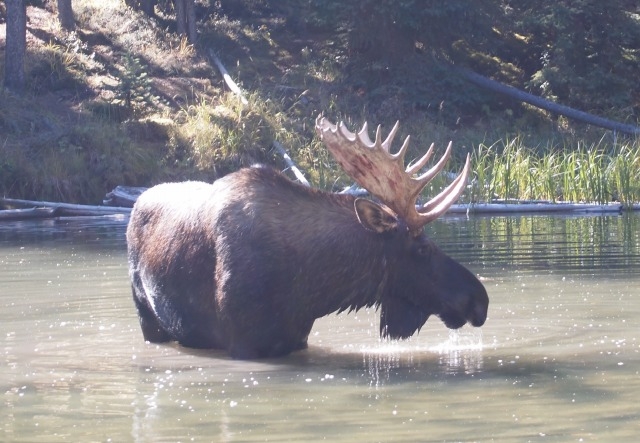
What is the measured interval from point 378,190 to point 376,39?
68.9ft

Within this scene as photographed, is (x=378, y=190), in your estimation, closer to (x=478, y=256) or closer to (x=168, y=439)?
(x=168, y=439)

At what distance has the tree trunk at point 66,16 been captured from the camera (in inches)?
1192

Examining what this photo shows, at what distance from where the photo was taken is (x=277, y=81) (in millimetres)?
30000

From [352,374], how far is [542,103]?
21826mm

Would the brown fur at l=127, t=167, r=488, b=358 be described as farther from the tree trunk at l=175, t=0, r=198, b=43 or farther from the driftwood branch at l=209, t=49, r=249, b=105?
the tree trunk at l=175, t=0, r=198, b=43

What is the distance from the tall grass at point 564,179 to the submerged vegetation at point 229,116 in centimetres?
2

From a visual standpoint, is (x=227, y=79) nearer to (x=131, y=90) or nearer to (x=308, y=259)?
(x=131, y=90)

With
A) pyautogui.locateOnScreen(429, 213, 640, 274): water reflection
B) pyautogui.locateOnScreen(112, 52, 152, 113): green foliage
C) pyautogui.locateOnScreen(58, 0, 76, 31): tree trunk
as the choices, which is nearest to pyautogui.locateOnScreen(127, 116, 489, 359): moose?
pyautogui.locateOnScreen(429, 213, 640, 274): water reflection

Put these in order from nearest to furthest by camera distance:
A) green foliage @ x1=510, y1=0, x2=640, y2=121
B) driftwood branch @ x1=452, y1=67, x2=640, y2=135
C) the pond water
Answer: the pond water → driftwood branch @ x1=452, y1=67, x2=640, y2=135 → green foliage @ x1=510, y1=0, x2=640, y2=121

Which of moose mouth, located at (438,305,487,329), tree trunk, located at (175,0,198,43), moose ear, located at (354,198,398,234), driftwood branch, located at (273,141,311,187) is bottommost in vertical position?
moose mouth, located at (438,305,487,329)

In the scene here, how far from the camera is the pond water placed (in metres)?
5.90

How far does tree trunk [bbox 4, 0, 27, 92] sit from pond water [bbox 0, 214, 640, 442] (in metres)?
15.3

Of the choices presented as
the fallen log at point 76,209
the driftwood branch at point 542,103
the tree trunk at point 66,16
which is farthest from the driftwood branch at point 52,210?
the driftwood branch at point 542,103

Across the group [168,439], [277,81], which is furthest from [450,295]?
[277,81]
